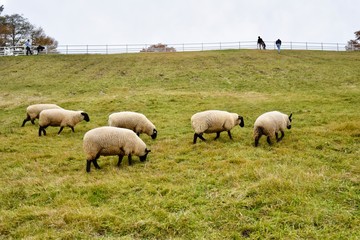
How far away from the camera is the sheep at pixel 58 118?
14.8m

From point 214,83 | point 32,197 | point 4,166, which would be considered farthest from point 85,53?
point 32,197

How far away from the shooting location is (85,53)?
49.2 meters

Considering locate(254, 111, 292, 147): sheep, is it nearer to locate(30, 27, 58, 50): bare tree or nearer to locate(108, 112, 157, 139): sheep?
locate(108, 112, 157, 139): sheep

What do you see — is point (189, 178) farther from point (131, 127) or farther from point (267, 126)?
point (131, 127)

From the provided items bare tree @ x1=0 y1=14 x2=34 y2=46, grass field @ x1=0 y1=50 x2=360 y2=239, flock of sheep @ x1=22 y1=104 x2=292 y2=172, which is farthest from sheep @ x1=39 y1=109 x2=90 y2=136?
bare tree @ x1=0 y1=14 x2=34 y2=46

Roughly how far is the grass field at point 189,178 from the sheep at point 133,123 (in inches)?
22.7

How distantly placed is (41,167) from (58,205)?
3364 mm

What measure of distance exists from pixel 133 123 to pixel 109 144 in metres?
3.73

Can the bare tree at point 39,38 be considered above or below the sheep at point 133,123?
above

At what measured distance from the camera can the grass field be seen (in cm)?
620

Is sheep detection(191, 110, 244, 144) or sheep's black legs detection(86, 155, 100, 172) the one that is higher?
sheep detection(191, 110, 244, 144)

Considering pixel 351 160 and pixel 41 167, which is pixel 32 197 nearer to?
pixel 41 167

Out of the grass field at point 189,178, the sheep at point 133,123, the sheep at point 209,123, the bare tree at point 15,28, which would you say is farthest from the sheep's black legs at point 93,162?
the bare tree at point 15,28

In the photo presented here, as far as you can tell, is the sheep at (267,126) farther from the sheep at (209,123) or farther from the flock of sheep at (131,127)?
the sheep at (209,123)
